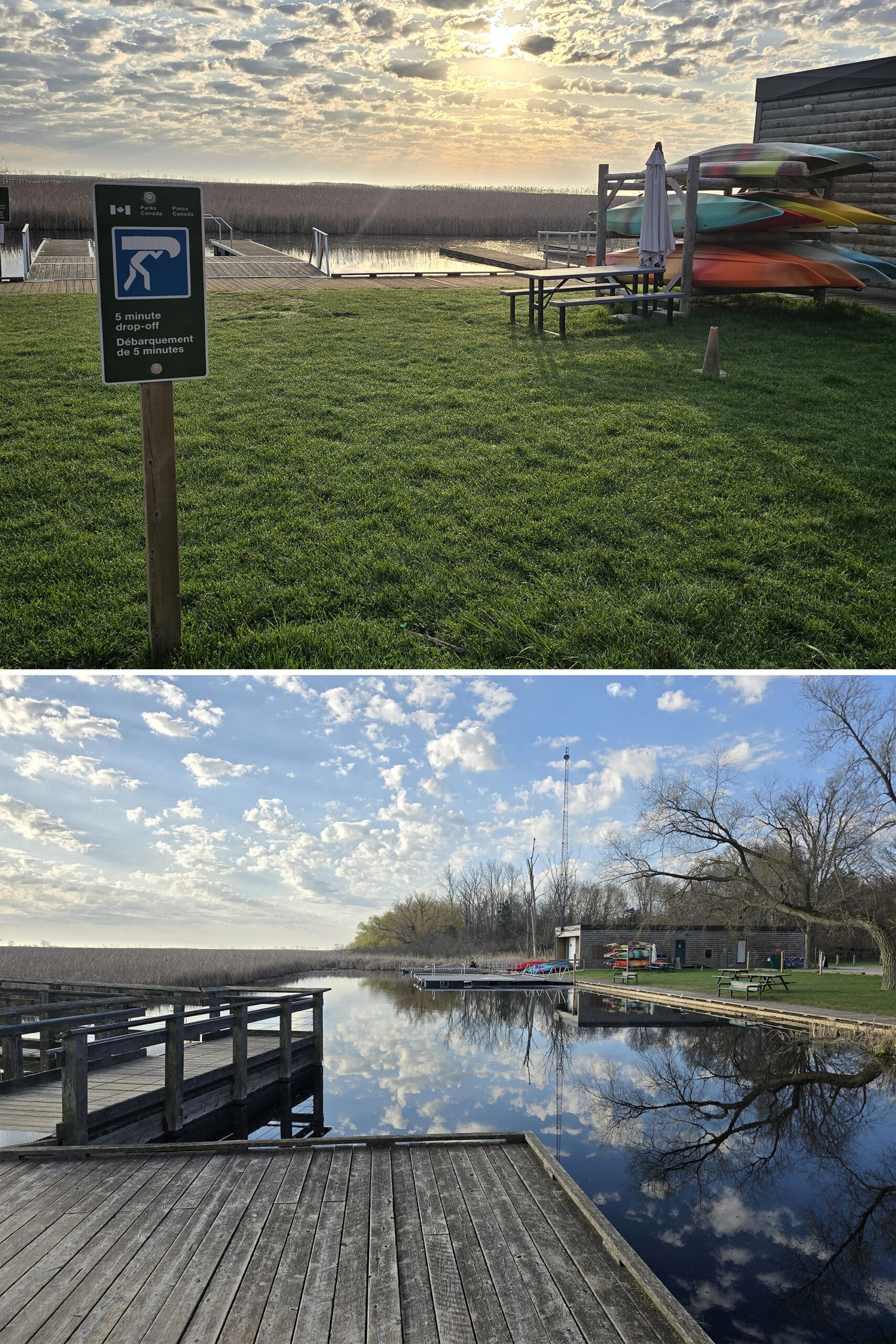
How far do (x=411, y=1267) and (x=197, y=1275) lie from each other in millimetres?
761

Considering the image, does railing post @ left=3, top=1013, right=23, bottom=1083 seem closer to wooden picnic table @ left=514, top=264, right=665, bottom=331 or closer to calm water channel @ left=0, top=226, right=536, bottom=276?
wooden picnic table @ left=514, top=264, right=665, bottom=331

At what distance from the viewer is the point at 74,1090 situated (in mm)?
5816

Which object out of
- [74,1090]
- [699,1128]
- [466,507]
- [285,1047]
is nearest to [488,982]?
[285,1047]

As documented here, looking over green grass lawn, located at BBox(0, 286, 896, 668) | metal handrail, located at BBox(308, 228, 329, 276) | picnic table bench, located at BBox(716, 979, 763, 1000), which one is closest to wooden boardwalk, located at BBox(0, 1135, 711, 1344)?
green grass lawn, located at BBox(0, 286, 896, 668)

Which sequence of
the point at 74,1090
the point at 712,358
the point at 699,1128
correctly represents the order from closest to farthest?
the point at 74,1090 < the point at 699,1128 < the point at 712,358

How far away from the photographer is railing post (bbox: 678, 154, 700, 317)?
48.6 ft

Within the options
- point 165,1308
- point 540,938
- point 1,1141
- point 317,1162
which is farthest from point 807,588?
point 540,938

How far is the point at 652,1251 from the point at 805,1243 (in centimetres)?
86

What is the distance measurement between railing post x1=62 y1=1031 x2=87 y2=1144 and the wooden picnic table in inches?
442

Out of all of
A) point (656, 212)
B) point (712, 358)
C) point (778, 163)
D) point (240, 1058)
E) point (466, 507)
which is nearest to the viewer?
point (466, 507)

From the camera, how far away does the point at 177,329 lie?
4.98m

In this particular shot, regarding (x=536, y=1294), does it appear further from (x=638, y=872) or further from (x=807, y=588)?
(x=638, y=872)

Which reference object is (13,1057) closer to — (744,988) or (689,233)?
(744,988)

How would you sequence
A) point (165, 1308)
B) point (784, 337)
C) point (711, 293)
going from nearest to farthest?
1. point (165, 1308)
2. point (784, 337)
3. point (711, 293)
